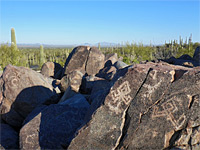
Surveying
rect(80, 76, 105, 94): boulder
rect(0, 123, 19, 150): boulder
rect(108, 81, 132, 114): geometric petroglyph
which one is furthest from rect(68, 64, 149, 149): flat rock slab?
rect(80, 76, 105, 94): boulder

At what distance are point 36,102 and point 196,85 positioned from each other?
18.7 feet

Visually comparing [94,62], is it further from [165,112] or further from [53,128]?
[165,112]

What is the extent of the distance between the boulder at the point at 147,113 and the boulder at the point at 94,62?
9296mm

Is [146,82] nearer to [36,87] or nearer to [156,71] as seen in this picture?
[156,71]

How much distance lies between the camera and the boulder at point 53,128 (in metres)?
5.07

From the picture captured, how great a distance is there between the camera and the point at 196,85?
3844 millimetres

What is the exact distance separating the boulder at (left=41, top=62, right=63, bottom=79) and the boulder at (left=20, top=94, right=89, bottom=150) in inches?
350

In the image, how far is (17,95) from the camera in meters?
7.11

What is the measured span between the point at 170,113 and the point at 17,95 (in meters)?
5.60

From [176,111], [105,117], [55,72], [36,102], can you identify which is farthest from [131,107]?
[55,72]

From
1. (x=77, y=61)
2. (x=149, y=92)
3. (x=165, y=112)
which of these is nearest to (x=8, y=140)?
(x=149, y=92)

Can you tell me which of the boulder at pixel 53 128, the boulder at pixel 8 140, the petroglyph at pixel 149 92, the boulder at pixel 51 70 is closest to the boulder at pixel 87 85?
the boulder at pixel 53 128

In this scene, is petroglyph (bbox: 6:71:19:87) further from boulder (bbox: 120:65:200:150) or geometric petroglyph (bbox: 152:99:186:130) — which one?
geometric petroglyph (bbox: 152:99:186:130)

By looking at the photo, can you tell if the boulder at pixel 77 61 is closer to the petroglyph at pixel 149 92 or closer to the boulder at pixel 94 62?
the boulder at pixel 94 62
